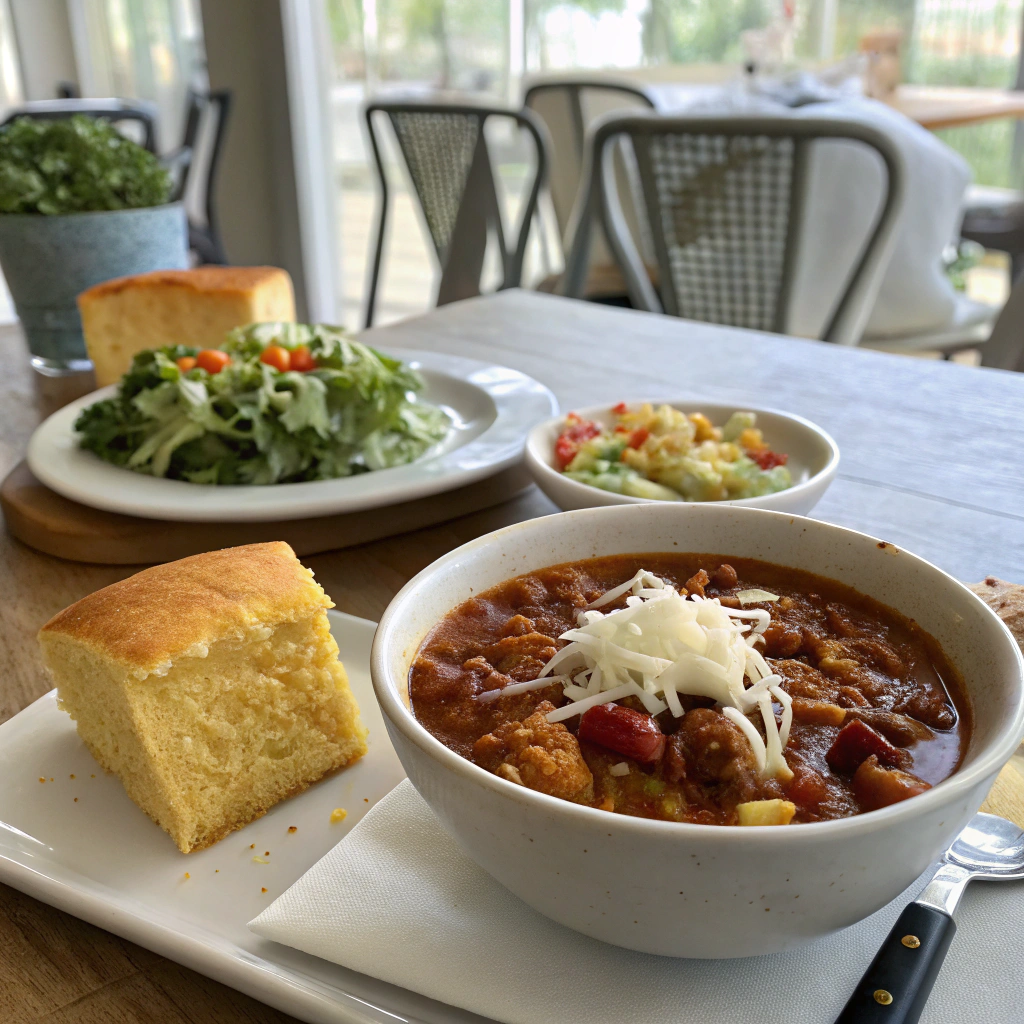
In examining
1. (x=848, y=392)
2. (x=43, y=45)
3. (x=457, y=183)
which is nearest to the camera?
(x=848, y=392)

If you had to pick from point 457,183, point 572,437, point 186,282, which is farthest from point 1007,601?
point 457,183

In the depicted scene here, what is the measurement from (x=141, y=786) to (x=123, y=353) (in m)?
1.42

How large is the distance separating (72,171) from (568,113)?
3.96 m

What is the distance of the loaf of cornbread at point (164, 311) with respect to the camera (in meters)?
2.01

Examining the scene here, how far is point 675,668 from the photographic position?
0.73 metres

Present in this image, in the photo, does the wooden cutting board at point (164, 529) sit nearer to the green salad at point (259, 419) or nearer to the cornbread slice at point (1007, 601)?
the green salad at point (259, 419)

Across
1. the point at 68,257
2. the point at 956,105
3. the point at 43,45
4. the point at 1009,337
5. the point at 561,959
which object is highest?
the point at 43,45

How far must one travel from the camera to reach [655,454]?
1.35 metres

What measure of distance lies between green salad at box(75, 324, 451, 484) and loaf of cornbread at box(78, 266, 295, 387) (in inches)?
15.8

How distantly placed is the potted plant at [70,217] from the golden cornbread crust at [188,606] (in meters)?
1.40

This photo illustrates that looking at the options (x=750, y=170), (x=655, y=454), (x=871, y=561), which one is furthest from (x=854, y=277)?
(x=871, y=561)

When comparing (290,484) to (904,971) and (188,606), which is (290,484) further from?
(904,971)

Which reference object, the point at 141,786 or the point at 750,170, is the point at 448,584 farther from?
the point at 750,170

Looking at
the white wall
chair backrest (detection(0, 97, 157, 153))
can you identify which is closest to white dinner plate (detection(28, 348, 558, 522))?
chair backrest (detection(0, 97, 157, 153))
